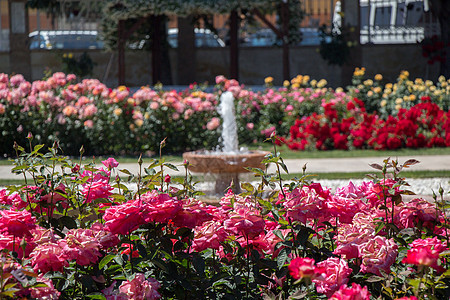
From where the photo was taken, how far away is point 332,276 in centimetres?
171

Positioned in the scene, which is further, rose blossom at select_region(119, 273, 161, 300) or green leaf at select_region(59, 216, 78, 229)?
green leaf at select_region(59, 216, 78, 229)

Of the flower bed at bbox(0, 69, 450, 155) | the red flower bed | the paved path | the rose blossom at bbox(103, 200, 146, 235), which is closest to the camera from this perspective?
the rose blossom at bbox(103, 200, 146, 235)

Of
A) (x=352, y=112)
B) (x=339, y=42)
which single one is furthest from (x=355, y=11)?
(x=352, y=112)

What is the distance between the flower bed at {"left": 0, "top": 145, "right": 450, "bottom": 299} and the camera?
1.77 metres

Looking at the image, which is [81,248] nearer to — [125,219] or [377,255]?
[125,219]

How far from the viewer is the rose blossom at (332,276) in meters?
1.70

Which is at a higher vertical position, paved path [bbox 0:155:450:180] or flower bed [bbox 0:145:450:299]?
flower bed [bbox 0:145:450:299]

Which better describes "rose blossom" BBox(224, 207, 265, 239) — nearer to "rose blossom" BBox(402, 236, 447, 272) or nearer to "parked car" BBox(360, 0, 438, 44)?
"rose blossom" BBox(402, 236, 447, 272)

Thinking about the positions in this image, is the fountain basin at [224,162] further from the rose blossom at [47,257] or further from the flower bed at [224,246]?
the rose blossom at [47,257]

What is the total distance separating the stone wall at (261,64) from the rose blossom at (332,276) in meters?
15.8

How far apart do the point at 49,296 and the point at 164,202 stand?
0.41 metres

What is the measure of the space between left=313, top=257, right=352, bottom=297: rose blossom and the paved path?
5.06 meters

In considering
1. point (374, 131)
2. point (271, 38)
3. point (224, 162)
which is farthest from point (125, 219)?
point (271, 38)

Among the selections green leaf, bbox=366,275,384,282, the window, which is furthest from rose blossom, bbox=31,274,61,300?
the window
